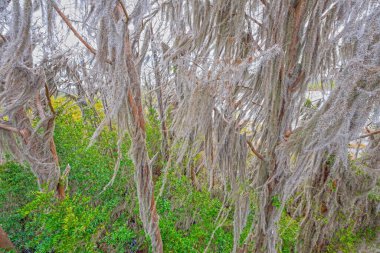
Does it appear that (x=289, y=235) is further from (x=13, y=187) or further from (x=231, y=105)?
(x=13, y=187)

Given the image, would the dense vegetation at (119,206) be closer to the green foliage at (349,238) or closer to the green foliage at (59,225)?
the green foliage at (349,238)

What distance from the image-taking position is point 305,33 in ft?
3.91

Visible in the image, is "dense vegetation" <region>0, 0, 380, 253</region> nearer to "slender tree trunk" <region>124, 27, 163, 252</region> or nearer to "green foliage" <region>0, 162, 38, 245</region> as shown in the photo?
"slender tree trunk" <region>124, 27, 163, 252</region>

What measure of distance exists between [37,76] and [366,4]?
5.34ft

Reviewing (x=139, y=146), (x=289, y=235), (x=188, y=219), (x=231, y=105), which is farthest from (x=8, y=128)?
(x=289, y=235)

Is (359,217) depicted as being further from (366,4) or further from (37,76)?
(37,76)

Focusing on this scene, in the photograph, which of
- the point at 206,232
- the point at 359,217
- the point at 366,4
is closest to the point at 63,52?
the point at 206,232

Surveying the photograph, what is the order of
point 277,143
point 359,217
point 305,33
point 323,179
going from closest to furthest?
point 305,33
point 277,143
point 323,179
point 359,217

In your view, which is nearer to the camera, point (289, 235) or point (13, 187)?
point (289, 235)

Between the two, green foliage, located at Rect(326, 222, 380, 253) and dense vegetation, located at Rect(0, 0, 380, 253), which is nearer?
dense vegetation, located at Rect(0, 0, 380, 253)

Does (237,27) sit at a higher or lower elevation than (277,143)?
higher

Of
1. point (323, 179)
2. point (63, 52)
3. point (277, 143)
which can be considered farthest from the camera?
point (63, 52)

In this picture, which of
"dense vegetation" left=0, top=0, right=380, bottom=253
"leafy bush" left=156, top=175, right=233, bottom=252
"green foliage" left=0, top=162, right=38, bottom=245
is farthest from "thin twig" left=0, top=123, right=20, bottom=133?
"leafy bush" left=156, top=175, right=233, bottom=252

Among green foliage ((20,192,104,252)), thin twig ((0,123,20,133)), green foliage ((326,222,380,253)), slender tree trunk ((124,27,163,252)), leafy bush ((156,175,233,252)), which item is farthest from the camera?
leafy bush ((156,175,233,252))
